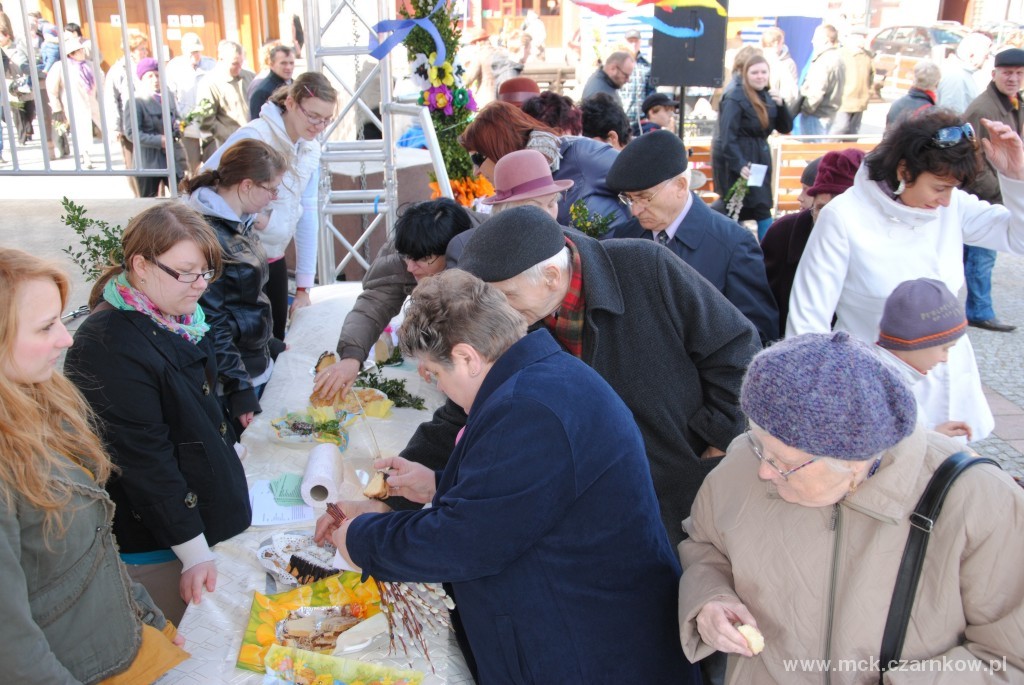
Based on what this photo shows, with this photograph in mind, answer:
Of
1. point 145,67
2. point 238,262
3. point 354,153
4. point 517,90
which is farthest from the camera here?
point 145,67

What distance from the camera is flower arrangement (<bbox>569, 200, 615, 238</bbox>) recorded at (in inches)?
127

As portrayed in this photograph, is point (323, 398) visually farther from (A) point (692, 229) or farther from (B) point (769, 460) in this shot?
(B) point (769, 460)

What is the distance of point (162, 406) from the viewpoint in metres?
2.14

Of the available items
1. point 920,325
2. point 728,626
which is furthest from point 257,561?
point 920,325

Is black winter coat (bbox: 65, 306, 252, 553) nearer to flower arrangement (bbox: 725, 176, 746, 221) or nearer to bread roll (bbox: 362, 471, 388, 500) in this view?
bread roll (bbox: 362, 471, 388, 500)

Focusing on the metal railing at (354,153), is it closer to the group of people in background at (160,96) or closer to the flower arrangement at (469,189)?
the flower arrangement at (469,189)

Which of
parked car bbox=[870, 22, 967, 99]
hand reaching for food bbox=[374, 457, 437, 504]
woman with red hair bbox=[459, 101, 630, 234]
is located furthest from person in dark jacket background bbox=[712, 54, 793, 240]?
parked car bbox=[870, 22, 967, 99]

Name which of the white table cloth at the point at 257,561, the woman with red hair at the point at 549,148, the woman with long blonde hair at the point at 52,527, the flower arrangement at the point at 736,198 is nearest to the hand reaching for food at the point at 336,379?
the white table cloth at the point at 257,561

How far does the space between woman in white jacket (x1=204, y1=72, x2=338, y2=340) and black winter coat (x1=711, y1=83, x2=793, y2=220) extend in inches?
149

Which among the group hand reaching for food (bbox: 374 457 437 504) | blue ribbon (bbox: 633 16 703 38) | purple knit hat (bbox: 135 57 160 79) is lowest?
hand reaching for food (bbox: 374 457 437 504)

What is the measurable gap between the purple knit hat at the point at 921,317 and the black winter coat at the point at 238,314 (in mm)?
2109

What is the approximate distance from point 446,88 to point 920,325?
336 centimetres

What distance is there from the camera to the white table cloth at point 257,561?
1841 millimetres

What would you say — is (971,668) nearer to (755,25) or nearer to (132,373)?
(132,373)
